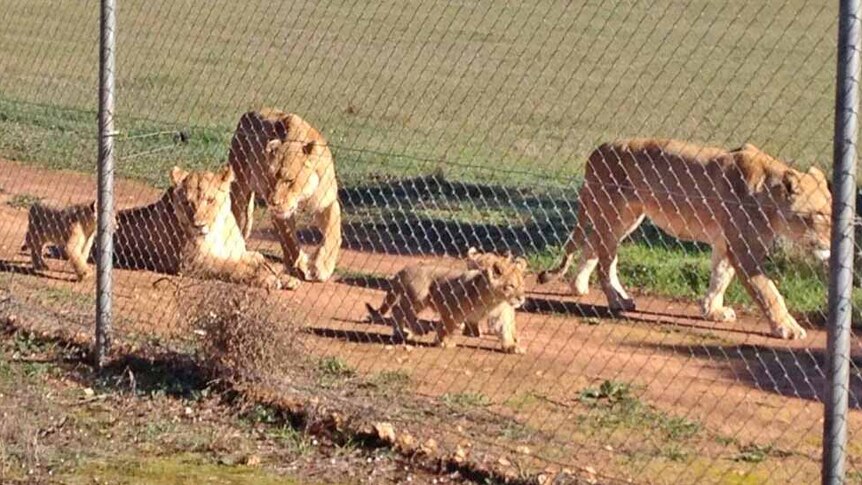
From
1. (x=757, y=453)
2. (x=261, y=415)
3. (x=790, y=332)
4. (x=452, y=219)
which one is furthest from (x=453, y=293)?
(x=452, y=219)

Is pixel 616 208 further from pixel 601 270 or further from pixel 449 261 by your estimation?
pixel 449 261

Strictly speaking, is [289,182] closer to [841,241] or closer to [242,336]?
[242,336]

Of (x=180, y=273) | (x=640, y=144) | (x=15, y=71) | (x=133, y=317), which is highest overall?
(x=15, y=71)

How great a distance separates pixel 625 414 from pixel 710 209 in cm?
263

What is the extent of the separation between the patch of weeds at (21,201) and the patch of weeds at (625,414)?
6.64m

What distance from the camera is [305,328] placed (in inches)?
357

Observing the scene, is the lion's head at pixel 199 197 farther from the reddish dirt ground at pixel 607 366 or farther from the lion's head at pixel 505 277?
the lion's head at pixel 505 277

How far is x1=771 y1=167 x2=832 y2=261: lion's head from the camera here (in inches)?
391

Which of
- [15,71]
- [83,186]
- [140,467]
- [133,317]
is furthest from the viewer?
[15,71]

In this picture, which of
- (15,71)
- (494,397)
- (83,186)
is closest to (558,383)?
(494,397)

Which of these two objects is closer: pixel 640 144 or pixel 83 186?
pixel 640 144

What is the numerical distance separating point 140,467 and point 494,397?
1.77 m

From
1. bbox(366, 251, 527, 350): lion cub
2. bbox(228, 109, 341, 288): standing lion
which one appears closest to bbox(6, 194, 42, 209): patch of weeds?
bbox(228, 109, 341, 288): standing lion

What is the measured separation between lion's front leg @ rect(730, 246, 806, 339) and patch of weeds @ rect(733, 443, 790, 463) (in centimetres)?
246
